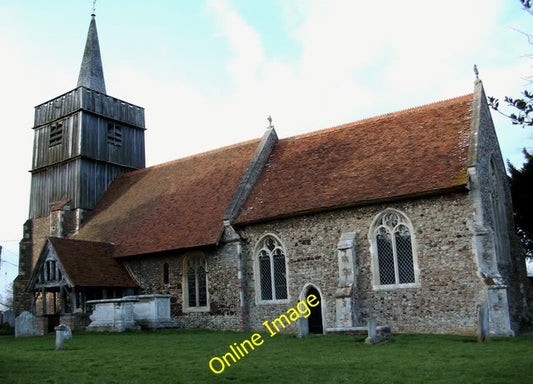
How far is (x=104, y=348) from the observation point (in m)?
14.5

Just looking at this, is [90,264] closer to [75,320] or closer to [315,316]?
[75,320]

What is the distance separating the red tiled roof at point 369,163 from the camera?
1794cm

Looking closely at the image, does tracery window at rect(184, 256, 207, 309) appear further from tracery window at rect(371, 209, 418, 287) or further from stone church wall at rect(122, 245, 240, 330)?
tracery window at rect(371, 209, 418, 287)

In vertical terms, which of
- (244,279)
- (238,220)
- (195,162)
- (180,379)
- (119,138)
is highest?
(119,138)

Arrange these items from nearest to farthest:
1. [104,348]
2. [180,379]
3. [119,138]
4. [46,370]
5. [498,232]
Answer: [180,379] < [46,370] < [104,348] < [498,232] < [119,138]

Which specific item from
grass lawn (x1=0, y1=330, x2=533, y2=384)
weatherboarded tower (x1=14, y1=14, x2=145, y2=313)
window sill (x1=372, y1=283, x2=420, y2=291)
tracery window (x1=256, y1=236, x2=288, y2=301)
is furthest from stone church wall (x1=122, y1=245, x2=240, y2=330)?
weatherboarded tower (x1=14, y1=14, x2=145, y2=313)

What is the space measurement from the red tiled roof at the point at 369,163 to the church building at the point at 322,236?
63 millimetres

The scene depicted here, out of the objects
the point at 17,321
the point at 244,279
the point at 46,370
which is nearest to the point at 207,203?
the point at 244,279

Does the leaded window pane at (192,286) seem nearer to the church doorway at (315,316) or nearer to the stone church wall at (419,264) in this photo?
the stone church wall at (419,264)

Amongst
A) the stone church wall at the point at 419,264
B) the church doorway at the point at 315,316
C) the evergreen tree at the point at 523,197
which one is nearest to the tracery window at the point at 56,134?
the stone church wall at the point at 419,264

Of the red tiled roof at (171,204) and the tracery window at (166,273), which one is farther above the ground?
the red tiled roof at (171,204)

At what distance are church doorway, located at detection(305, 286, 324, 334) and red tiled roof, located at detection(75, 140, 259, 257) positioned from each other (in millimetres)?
4193

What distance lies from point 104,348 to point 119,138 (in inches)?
773

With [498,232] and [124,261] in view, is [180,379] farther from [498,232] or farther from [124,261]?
[124,261]
